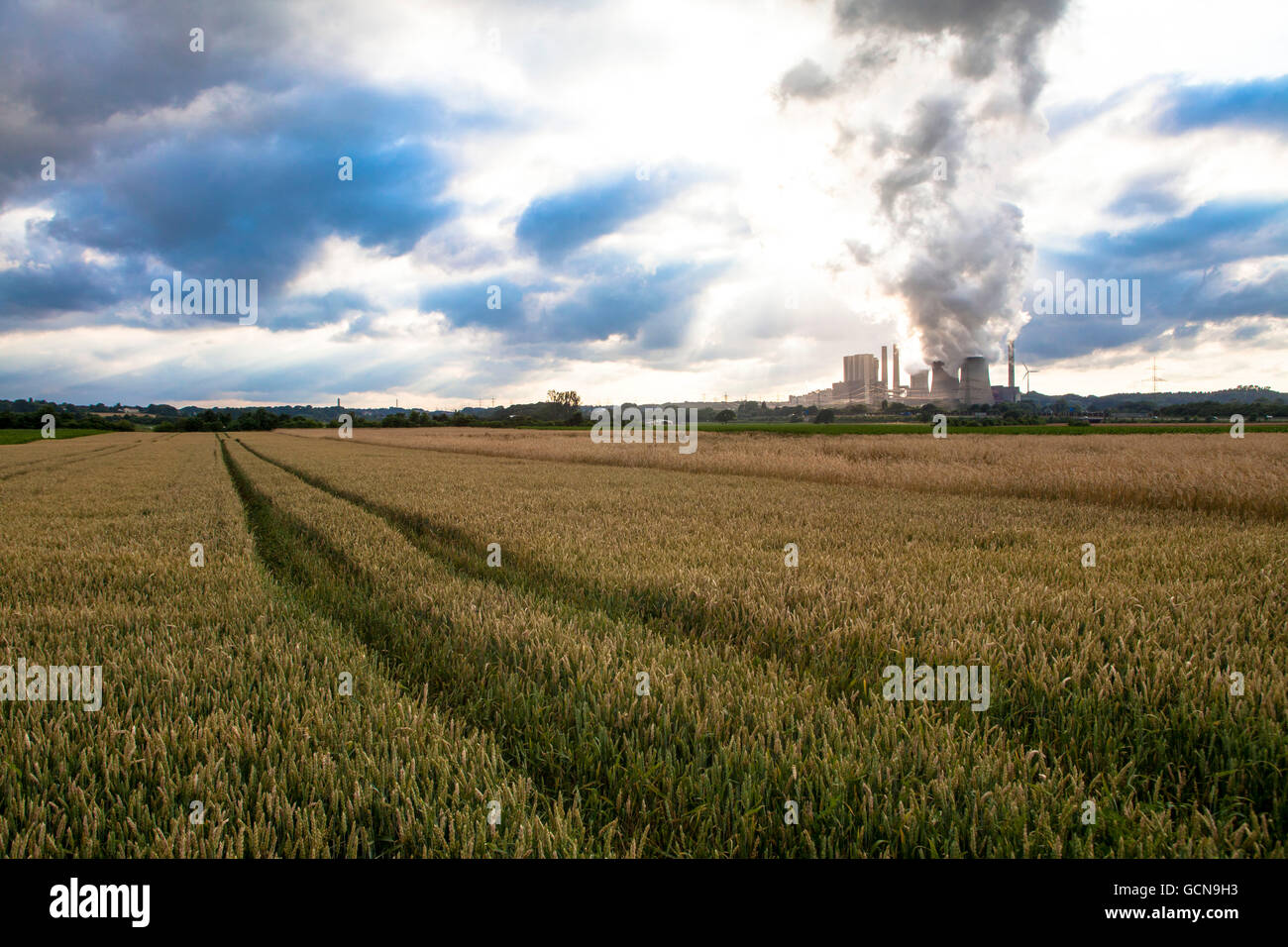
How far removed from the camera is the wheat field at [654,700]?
237 cm

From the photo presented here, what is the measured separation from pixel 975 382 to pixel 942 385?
311 inches

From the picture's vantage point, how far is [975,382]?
150m

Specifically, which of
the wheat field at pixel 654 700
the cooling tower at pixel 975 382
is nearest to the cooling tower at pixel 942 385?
the cooling tower at pixel 975 382

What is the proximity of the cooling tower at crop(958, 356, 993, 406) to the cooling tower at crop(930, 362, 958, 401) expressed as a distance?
79.1 inches

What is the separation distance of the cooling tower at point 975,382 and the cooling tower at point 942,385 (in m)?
2.01

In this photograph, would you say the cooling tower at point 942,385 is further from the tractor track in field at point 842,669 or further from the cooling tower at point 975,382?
the tractor track in field at point 842,669

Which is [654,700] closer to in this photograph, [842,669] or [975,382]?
[842,669]

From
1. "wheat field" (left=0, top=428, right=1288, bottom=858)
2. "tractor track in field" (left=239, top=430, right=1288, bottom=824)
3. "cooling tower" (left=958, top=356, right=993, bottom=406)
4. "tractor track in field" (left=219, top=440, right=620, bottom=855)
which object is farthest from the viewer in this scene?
"cooling tower" (left=958, top=356, right=993, bottom=406)

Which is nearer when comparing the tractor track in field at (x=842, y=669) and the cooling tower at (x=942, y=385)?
the tractor track in field at (x=842, y=669)

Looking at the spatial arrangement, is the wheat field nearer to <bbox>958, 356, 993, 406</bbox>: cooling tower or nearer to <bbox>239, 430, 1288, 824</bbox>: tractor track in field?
<bbox>239, 430, 1288, 824</bbox>: tractor track in field

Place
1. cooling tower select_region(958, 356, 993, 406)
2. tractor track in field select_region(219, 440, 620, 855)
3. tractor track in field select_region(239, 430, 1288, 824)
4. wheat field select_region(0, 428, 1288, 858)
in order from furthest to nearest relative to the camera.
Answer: cooling tower select_region(958, 356, 993, 406) < tractor track in field select_region(219, 440, 620, 855) < tractor track in field select_region(239, 430, 1288, 824) < wheat field select_region(0, 428, 1288, 858)

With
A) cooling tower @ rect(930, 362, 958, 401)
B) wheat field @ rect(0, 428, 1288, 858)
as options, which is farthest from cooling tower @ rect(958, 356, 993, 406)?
wheat field @ rect(0, 428, 1288, 858)

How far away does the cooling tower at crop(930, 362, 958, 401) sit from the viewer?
151 meters
